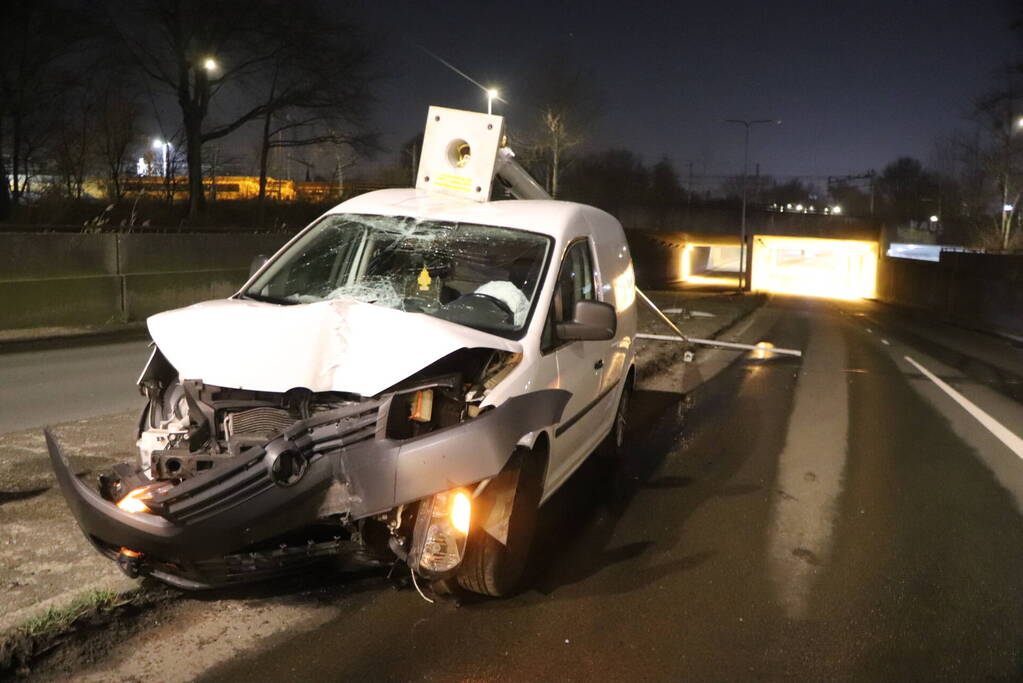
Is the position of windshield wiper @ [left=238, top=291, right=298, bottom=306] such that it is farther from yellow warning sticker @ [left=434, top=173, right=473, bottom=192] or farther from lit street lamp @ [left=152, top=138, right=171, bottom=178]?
lit street lamp @ [left=152, top=138, right=171, bottom=178]

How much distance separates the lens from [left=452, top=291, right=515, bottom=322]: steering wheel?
5492 millimetres

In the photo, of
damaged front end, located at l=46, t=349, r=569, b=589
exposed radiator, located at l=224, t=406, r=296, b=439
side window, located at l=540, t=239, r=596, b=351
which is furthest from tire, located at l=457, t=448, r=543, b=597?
exposed radiator, located at l=224, t=406, r=296, b=439

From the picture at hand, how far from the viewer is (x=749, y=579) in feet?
17.7

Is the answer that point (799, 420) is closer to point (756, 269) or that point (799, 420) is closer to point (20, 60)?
point (20, 60)

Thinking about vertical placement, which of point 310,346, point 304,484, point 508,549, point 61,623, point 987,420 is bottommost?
point 987,420

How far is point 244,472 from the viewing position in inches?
157

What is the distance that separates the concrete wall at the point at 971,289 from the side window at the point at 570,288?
79.7 ft

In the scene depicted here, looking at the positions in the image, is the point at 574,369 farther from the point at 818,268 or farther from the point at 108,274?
the point at 818,268

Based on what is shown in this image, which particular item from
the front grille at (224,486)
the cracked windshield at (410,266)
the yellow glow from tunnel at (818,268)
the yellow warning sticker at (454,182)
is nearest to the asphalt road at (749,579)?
the front grille at (224,486)

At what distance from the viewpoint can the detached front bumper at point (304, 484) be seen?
3951 millimetres

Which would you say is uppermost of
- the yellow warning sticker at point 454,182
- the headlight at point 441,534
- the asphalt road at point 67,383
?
the yellow warning sticker at point 454,182

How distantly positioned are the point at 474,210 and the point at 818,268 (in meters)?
109

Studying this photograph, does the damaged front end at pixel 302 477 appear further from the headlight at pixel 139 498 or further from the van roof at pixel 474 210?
the van roof at pixel 474 210

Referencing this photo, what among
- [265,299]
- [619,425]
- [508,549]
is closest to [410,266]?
[265,299]
